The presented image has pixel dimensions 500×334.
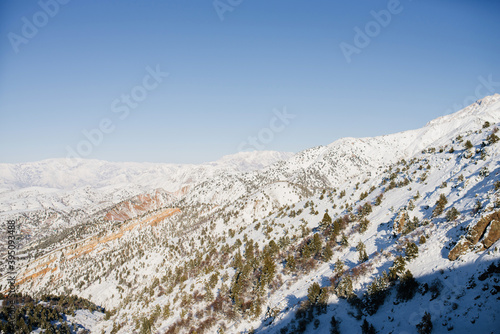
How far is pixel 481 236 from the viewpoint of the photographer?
14.3m

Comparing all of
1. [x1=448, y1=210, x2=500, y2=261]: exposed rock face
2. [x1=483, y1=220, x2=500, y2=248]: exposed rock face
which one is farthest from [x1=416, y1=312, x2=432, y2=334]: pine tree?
[x1=483, y1=220, x2=500, y2=248]: exposed rock face

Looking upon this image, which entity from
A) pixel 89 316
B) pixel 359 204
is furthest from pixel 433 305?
pixel 89 316

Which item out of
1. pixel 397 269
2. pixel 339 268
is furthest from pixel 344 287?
pixel 397 269

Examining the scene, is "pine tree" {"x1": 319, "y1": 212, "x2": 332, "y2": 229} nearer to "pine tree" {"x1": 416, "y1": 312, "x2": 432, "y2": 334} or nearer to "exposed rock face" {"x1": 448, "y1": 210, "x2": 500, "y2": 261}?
"exposed rock face" {"x1": 448, "y1": 210, "x2": 500, "y2": 261}

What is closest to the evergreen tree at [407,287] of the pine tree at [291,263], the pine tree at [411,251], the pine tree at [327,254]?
the pine tree at [411,251]

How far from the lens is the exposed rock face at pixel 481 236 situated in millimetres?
13836

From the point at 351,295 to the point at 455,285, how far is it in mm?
6097

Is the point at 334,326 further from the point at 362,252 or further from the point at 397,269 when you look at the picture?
the point at 362,252

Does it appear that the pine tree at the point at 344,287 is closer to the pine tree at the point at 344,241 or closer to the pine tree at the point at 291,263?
the pine tree at the point at 344,241

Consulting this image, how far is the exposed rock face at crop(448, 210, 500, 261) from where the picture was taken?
13.8 metres

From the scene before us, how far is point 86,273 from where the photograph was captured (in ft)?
265

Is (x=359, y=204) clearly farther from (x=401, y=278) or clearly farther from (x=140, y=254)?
(x=140, y=254)

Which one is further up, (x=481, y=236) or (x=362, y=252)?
(x=362, y=252)

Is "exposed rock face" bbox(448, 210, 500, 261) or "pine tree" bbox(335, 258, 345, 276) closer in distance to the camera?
"exposed rock face" bbox(448, 210, 500, 261)
